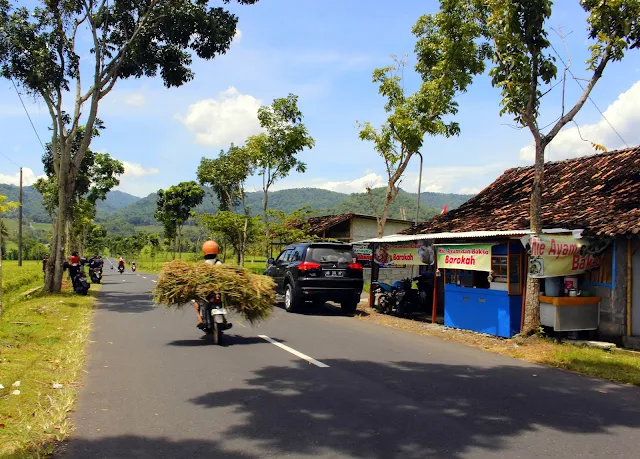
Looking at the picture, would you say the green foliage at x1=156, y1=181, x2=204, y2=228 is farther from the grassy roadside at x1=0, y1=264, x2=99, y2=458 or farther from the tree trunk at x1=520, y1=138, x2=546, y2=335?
the tree trunk at x1=520, y1=138, x2=546, y2=335

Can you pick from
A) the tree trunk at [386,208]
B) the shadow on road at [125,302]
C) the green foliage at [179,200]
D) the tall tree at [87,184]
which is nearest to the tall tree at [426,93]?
the tree trunk at [386,208]

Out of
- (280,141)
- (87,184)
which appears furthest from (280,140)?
(87,184)

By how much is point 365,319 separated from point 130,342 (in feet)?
22.3

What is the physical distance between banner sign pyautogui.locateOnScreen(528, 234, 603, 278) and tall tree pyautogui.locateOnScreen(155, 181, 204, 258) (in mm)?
41951

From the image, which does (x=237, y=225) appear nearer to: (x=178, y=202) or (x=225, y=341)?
(x=178, y=202)

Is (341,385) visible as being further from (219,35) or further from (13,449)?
(219,35)

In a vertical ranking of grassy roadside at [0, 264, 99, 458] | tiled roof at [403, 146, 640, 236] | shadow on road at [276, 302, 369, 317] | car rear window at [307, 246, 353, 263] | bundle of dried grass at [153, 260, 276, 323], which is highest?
tiled roof at [403, 146, 640, 236]

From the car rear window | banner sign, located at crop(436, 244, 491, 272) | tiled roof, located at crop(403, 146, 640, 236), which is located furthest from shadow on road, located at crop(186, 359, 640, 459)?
the car rear window

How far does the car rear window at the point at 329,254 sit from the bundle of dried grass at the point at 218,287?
500 cm

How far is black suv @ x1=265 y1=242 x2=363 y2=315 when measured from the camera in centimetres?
1429

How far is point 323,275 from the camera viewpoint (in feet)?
47.2

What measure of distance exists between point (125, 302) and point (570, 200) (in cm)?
1375

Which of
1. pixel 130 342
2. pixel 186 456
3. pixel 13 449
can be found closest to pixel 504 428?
pixel 186 456

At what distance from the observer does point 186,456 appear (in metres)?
4.17
